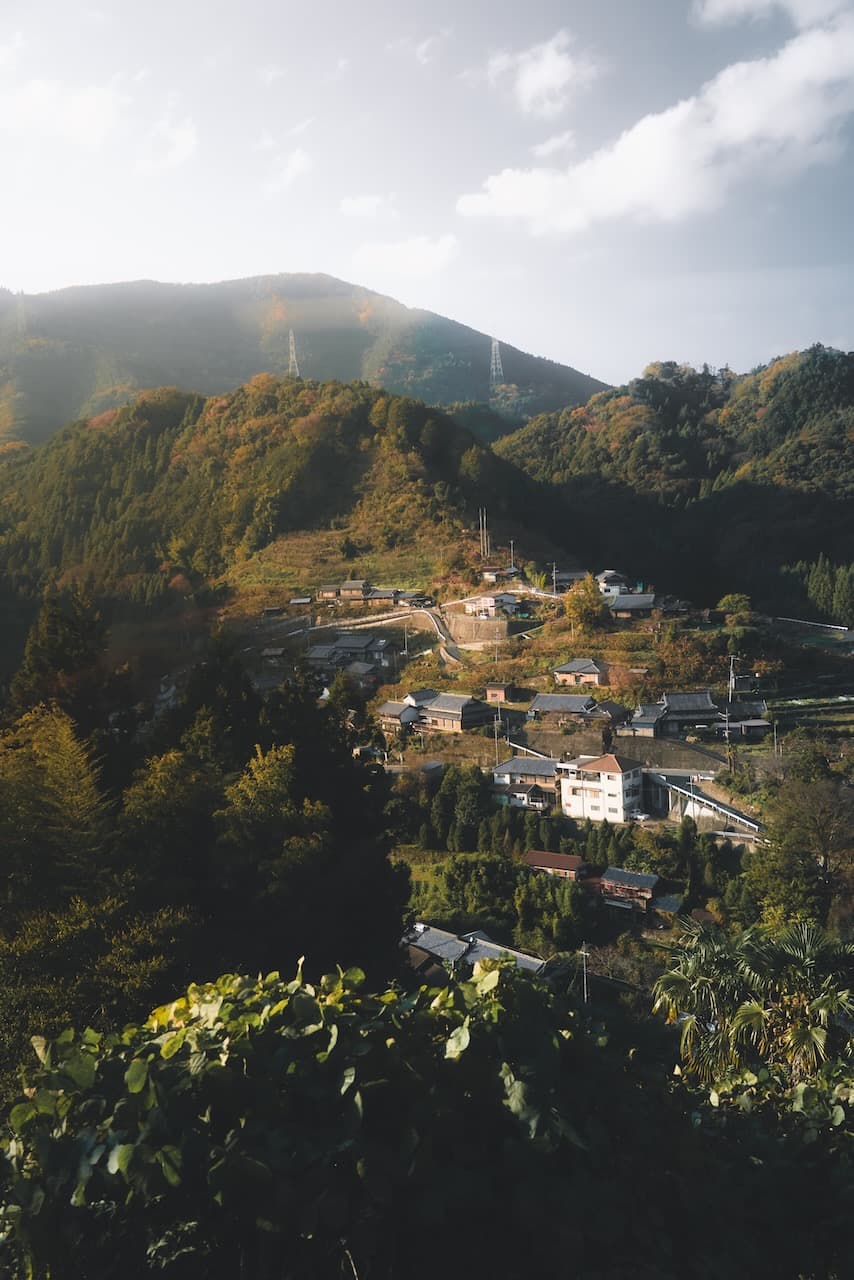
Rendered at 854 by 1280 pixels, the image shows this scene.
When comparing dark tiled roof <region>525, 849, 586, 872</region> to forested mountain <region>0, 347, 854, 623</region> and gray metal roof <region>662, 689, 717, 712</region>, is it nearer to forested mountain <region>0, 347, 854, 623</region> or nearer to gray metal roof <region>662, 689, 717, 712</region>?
gray metal roof <region>662, 689, 717, 712</region>

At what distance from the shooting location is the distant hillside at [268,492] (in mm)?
20641

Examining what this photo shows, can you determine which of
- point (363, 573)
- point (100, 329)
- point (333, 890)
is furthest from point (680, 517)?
point (100, 329)

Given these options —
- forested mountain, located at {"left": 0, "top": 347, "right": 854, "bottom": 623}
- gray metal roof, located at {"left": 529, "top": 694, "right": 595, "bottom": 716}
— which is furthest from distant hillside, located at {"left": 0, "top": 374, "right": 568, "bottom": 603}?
gray metal roof, located at {"left": 529, "top": 694, "right": 595, "bottom": 716}

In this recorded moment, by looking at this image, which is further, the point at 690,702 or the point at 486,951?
the point at 690,702

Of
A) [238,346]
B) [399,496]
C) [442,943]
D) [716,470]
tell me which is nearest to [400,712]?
[442,943]

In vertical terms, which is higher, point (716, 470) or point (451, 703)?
point (716, 470)

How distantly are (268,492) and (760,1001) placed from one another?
909 inches

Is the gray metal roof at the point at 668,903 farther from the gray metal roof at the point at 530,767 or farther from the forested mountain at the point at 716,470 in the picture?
the forested mountain at the point at 716,470

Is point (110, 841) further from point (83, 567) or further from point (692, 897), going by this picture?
point (83, 567)

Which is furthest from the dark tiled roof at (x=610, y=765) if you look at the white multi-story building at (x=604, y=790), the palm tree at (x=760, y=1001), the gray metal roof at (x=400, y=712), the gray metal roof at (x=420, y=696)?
the palm tree at (x=760, y=1001)

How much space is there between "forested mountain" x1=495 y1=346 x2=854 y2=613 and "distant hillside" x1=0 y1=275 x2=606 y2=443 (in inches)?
410

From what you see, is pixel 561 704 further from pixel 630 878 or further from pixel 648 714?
pixel 630 878

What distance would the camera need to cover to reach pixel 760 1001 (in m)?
3.19

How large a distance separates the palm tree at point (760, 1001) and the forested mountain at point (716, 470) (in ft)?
74.1
